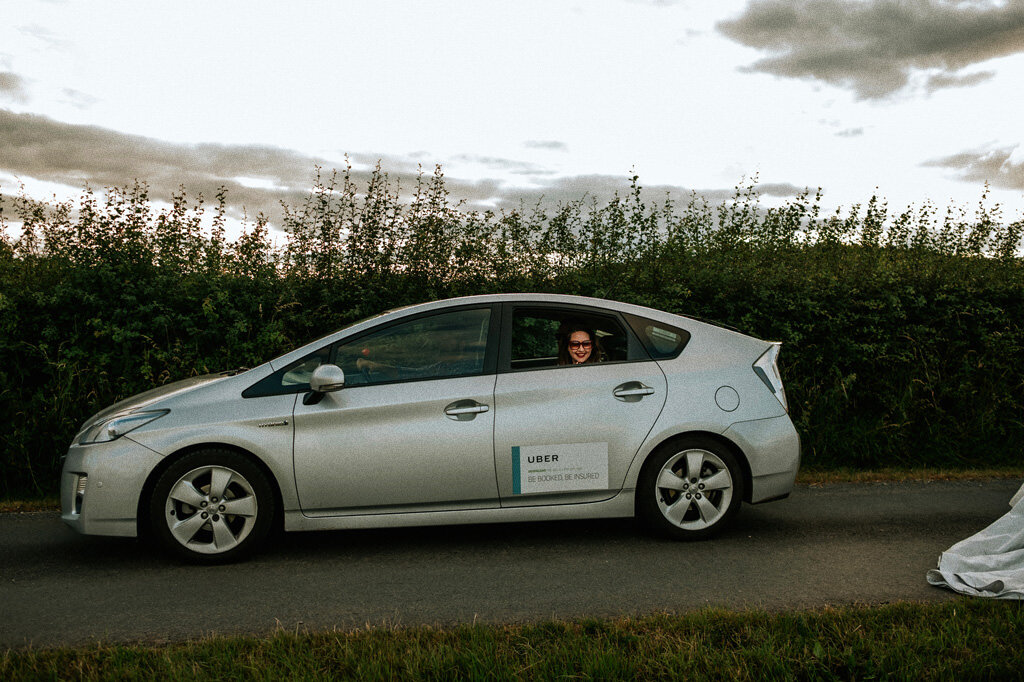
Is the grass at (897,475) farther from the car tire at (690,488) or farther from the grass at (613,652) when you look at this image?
the grass at (613,652)

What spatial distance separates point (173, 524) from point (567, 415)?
8.68ft

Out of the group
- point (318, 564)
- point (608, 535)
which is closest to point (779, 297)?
point (608, 535)

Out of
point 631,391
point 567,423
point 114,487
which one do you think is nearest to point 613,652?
point 567,423

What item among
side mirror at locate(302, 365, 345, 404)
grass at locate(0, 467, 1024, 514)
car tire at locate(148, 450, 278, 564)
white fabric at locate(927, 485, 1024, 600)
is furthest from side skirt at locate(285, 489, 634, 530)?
grass at locate(0, 467, 1024, 514)

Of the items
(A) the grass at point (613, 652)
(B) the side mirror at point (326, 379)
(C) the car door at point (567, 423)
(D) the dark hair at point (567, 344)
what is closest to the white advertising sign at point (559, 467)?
(C) the car door at point (567, 423)

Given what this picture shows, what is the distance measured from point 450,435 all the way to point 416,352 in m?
0.65

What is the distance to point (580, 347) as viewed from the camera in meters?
6.13

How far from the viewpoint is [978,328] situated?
9773mm

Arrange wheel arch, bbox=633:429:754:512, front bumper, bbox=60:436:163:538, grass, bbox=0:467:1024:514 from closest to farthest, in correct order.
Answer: front bumper, bbox=60:436:163:538, wheel arch, bbox=633:429:754:512, grass, bbox=0:467:1024:514

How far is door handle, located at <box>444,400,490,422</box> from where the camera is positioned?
215 inches

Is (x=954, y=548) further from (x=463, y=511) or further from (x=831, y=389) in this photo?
(x=831, y=389)

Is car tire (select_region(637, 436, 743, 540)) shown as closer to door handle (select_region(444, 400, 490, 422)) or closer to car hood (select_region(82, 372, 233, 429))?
door handle (select_region(444, 400, 490, 422))

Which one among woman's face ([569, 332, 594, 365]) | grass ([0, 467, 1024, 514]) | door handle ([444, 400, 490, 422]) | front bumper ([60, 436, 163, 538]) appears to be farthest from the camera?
grass ([0, 467, 1024, 514])

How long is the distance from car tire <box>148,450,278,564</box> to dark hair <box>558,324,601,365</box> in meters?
2.29
